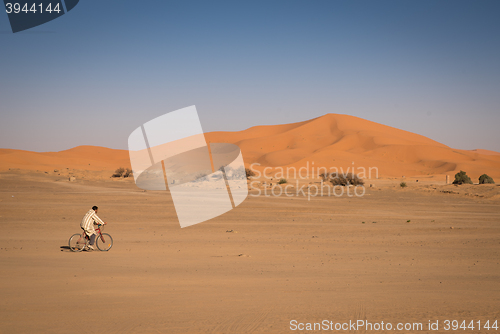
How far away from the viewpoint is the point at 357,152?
77.5 meters

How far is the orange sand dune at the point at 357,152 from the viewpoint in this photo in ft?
212

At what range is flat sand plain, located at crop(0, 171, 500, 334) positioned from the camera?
5.90m

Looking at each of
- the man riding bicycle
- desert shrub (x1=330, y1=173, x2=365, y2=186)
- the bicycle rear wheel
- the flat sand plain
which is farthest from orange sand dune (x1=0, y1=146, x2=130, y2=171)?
the man riding bicycle

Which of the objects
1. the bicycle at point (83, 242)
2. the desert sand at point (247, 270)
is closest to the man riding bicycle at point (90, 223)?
the bicycle at point (83, 242)

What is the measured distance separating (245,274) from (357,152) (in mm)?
72328

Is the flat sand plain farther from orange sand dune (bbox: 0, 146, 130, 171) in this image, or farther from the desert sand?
orange sand dune (bbox: 0, 146, 130, 171)

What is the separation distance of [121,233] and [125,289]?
780cm

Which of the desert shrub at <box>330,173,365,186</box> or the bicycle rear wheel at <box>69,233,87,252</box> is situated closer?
the bicycle rear wheel at <box>69,233,87,252</box>

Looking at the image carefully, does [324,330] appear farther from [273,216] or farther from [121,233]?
[273,216]

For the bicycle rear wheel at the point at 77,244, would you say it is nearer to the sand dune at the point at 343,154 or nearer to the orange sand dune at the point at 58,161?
the sand dune at the point at 343,154

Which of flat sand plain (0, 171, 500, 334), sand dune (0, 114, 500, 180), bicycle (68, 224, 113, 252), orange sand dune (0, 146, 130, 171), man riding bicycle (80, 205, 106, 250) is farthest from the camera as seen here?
orange sand dune (0, 146, 130, 171)

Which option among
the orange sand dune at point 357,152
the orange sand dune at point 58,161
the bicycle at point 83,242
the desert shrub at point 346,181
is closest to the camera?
the bicycle at point 83,242

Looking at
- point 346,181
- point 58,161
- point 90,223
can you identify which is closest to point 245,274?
point 90,223

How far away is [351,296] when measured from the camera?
6.91 metres
